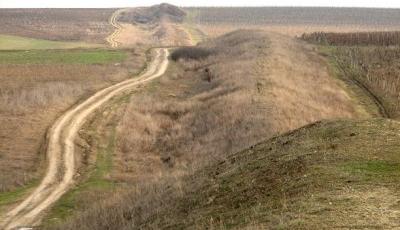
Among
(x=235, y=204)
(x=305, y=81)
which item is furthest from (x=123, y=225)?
(x=305, y=81)

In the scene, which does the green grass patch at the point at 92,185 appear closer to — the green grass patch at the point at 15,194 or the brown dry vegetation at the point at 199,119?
the brown dry vegetation at the point at 199,119

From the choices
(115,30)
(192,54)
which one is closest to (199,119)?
(192,54)

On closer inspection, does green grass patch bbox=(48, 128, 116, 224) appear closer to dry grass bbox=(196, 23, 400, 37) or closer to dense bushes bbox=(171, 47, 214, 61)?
dense bushes bbox=(171, 47, 214, 61)

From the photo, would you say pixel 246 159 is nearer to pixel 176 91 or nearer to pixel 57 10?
pixel 176 91

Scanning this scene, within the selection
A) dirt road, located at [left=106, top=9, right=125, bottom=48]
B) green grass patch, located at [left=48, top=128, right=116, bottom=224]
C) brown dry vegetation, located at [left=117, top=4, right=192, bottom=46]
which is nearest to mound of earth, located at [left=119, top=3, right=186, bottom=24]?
brown dry vegetation, located at [left=117, top=4, right=192, bottom=46]

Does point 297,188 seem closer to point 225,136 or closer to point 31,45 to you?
point 225,136
